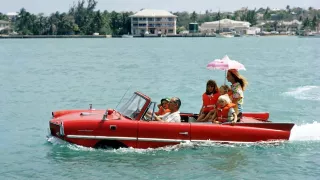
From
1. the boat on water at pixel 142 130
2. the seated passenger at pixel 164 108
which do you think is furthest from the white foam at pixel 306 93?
the seated passenger at pixel 164 108

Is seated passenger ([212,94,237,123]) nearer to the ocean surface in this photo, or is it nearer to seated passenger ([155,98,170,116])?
the ocean surface

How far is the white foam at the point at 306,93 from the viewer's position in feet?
88.5

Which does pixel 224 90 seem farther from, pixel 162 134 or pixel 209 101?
pixel 162 134

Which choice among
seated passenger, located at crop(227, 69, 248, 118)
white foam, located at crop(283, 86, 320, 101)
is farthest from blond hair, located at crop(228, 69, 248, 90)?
white foam, located at crop(283, 86, 320, 101)

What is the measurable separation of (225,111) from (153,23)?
573 ft

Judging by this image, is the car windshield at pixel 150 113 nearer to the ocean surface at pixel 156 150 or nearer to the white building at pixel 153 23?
the ocean surface at pixel 156 150

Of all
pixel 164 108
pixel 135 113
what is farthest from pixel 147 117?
pixel 164 108

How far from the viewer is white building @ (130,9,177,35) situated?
185 meters

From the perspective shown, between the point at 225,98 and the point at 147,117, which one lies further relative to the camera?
the point at 225,98

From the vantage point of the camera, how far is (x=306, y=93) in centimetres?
2881

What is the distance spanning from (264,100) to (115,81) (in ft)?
44.1

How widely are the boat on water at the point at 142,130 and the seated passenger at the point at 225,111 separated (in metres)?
0.20

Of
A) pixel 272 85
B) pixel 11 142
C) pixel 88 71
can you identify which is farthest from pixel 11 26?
pixel 11 142

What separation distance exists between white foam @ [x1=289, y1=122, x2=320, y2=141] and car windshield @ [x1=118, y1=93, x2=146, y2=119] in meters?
4.19
